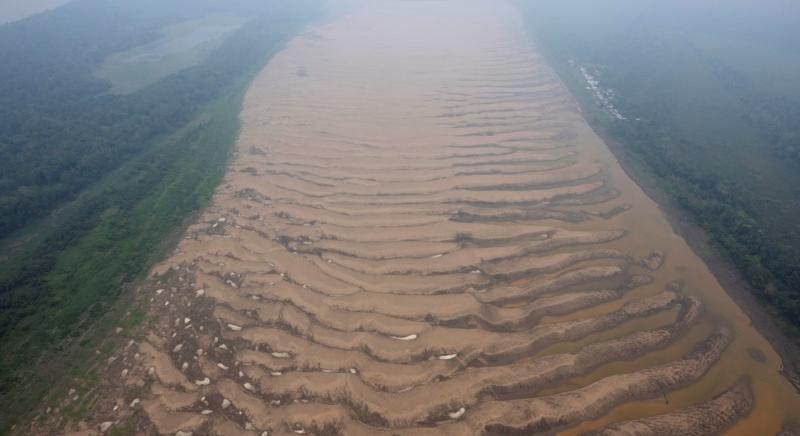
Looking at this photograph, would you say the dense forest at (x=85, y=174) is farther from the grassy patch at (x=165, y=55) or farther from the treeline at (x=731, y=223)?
the treeline at (x=731, y=223)

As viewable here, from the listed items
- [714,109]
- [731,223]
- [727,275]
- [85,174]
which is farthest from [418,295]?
[714,109]

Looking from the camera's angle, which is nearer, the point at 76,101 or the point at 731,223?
the point at 731,223

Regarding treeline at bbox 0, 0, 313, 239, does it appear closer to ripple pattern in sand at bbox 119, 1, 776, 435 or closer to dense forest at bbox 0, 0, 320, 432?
dense forest at bbox 0, 0, 320, 432

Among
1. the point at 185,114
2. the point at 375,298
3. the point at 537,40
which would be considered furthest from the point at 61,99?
the point at 537,40

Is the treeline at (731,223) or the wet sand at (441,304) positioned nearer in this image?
the wet sand at (441,304)

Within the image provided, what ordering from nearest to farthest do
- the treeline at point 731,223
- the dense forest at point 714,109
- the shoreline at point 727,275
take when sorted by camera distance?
the shoreline at point 727,275
the treeline at point 731,223
the dense forest at point 714,109

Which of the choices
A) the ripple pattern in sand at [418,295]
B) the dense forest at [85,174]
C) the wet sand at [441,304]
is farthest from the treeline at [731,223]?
the dense forest at [85,174]

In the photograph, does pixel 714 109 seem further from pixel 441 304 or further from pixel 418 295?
pixel 418 295
